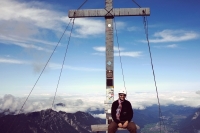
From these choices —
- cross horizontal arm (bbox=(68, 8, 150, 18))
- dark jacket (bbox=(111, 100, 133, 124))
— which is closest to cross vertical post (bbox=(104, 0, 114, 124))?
cross horizontal arm (bbox=(68, 8, 150, 18))

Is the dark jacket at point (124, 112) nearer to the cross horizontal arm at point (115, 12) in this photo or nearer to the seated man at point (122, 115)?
the seated man at point (122, 115)

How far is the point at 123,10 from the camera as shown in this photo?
11141 millimetres

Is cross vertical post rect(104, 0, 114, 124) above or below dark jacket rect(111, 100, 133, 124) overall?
above

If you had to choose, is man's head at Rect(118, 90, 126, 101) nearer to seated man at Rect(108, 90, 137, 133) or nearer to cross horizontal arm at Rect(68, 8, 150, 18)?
seated man at Rect(108, 90, 137, 133)

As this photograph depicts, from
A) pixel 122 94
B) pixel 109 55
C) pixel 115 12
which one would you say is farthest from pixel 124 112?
pixel 115 12

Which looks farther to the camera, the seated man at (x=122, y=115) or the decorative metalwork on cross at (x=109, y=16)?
the decorative metalwork on cross at (x=109, y=16)

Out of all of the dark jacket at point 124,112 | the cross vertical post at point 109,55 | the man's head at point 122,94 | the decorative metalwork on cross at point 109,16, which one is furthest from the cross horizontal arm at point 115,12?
the dark jacket at point 124,112

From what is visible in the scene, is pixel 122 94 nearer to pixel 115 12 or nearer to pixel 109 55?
pixel 109 55

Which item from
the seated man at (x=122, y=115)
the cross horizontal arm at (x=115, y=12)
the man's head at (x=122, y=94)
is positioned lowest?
the seated man at (x=122, y=115)

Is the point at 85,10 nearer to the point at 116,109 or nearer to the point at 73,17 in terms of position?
the point at 73,17

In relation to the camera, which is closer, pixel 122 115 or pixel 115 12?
pixel 122 115

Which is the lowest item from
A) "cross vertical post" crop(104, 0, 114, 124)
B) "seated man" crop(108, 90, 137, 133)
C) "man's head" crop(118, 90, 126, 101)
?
"seated man" crop(108, 90, 137, 133)

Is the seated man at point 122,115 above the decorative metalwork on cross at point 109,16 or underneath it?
underneath

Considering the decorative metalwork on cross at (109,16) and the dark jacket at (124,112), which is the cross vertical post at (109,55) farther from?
the dark jacket at (124,112)
